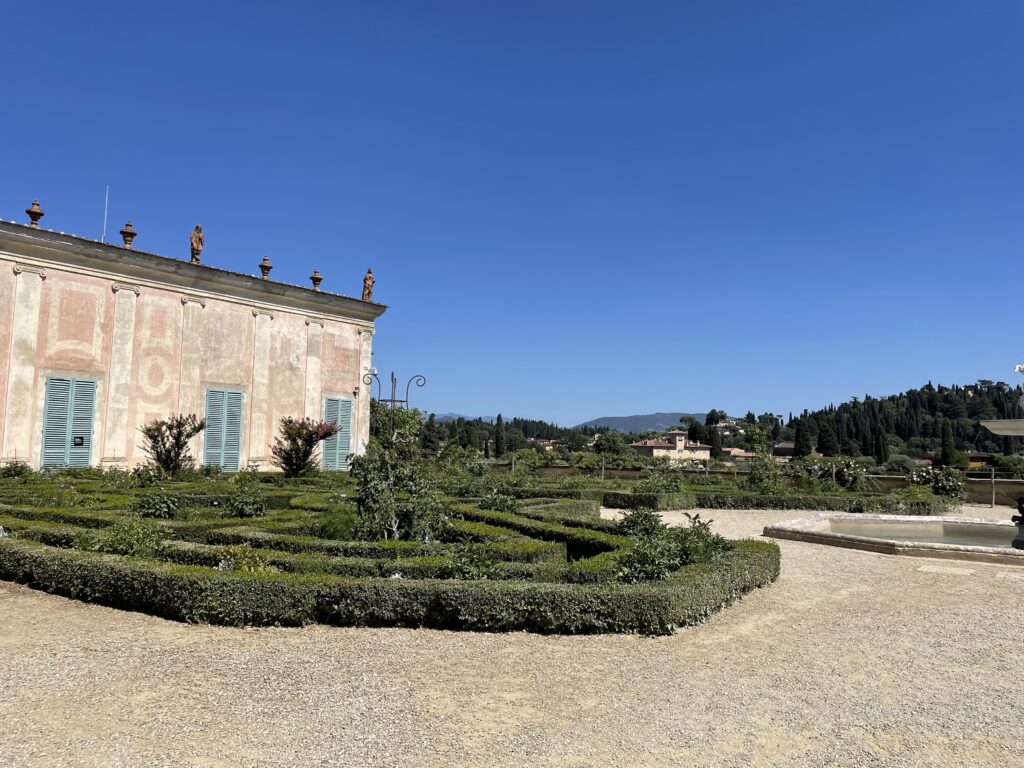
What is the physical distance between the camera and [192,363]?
21.0m

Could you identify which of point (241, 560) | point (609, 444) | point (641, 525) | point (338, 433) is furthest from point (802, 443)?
point (241, 560)

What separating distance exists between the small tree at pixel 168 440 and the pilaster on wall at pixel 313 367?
15.3 feet

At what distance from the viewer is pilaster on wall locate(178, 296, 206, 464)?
20703mm

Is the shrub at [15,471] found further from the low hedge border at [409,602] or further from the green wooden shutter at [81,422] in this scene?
the low hedge border at [409,602]

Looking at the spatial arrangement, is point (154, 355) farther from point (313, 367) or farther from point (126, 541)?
point (126, 541)

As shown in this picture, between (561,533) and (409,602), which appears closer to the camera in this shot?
(409,602)

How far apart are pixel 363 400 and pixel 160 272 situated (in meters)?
8.50

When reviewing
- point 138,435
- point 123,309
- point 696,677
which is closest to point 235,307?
point 123,309

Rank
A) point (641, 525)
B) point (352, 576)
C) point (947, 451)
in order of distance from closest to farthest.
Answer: point (352, 576), point (641, 525), point (947, 451)

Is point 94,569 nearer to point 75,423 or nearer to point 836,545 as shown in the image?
point 836,545

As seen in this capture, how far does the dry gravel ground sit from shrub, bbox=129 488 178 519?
3.75 metres

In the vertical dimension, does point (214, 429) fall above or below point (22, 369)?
below

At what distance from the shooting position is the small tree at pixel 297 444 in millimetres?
21188

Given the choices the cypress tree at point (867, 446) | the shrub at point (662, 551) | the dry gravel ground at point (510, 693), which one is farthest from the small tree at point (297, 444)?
the cypress tree at point (867, 446)
